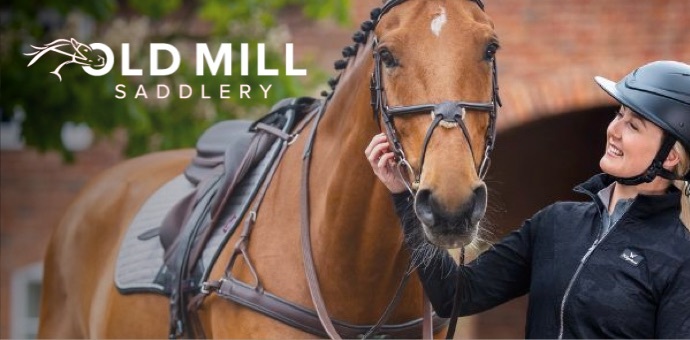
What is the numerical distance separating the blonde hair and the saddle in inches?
54.8

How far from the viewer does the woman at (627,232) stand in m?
3.15

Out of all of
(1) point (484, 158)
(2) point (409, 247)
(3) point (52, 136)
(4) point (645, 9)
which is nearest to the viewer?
(1) point (484, 158)

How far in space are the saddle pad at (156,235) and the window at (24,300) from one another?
18.7ft

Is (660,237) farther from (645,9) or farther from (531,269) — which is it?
(645,9)

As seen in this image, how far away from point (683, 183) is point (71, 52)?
4.31m

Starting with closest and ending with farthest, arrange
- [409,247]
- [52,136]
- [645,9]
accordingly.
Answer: [409,247]
[52,136]
[645,9]

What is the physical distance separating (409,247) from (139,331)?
1.62 meters

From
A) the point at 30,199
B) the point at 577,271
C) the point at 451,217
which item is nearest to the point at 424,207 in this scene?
the point at 451,217

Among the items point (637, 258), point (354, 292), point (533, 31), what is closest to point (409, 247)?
point (354, 292)

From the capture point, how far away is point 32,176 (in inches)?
420

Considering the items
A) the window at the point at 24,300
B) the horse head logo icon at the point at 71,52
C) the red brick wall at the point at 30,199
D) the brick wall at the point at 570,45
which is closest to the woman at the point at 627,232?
the horse head logo icon at the point at 71,52

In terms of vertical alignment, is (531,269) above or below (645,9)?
below

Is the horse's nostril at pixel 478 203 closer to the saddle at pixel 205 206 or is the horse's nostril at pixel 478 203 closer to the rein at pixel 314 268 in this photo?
the rein at pixel 314 268

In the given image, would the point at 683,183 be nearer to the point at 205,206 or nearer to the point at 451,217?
the point at 451,217
